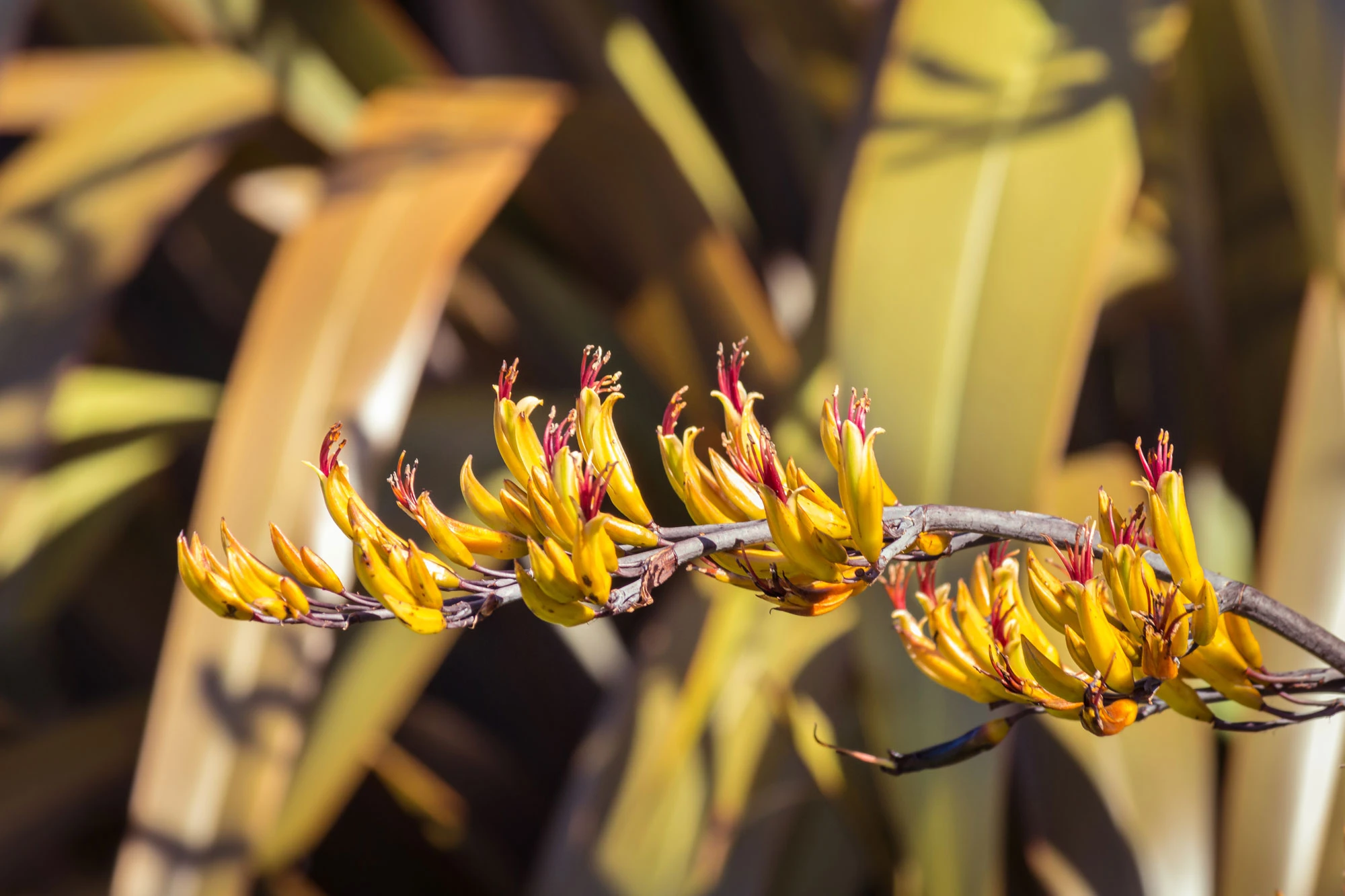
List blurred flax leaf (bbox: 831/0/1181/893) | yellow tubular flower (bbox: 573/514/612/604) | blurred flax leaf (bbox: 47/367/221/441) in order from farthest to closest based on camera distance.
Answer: blurred flax leaf (bbox: 47/367/221/441) < blurred flax leaf (bbox: 831/0/1181/893) < yellow tubular flower (bbox: 573/514/612/604)

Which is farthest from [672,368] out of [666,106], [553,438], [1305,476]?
[553,438]

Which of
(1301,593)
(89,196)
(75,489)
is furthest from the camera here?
(75,489)

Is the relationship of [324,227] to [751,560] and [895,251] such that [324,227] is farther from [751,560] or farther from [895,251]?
[751,560]

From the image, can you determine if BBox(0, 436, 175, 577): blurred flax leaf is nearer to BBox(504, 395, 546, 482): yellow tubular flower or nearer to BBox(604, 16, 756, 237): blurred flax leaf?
BBox(604, 16, 756, 237): blurred flax leaf

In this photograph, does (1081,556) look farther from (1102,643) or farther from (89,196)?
(89,196)

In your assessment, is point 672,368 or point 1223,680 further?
point 672,368

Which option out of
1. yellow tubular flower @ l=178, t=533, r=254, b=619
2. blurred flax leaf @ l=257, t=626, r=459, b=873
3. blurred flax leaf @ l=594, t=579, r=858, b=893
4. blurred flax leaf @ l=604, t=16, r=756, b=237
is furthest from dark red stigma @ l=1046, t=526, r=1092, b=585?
blurred flax leaf @ l=604, t=16, r=756, b=237
